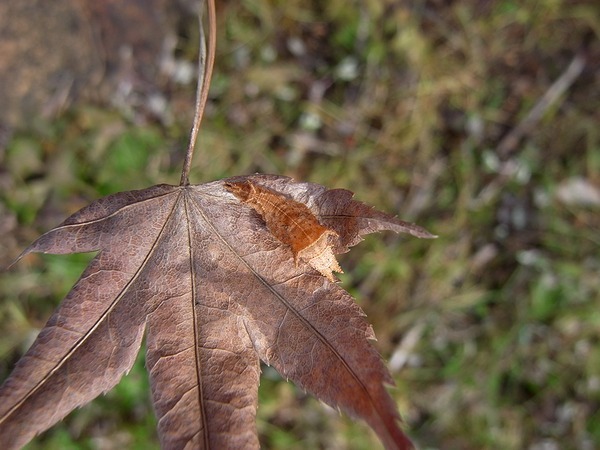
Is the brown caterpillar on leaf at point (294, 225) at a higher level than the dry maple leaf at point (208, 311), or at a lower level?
higher

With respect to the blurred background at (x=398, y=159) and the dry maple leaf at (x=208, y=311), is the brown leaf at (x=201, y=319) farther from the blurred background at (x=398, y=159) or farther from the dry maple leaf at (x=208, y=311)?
the blurred background at (x=398, y=159)

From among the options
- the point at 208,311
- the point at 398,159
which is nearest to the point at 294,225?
the point at 208,311

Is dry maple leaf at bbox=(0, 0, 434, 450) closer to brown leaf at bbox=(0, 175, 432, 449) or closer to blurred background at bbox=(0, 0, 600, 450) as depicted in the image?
brown leaf at bbox=(0, 175, 432, 449)

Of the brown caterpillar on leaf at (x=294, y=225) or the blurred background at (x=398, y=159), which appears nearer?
the brown caterpillar on leaf at (x=294, y=225)

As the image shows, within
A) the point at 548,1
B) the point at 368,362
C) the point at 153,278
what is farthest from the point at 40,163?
the point at 548,1

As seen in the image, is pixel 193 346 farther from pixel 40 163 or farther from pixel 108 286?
pixel 40 163

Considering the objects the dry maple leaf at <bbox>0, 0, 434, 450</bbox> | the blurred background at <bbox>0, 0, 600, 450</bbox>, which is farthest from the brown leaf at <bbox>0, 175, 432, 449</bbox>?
the blurred background at <bbox>0, 0, 600, 450</bbox>

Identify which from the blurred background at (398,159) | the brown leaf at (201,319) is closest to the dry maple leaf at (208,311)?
the brown leaf at (201,319)
